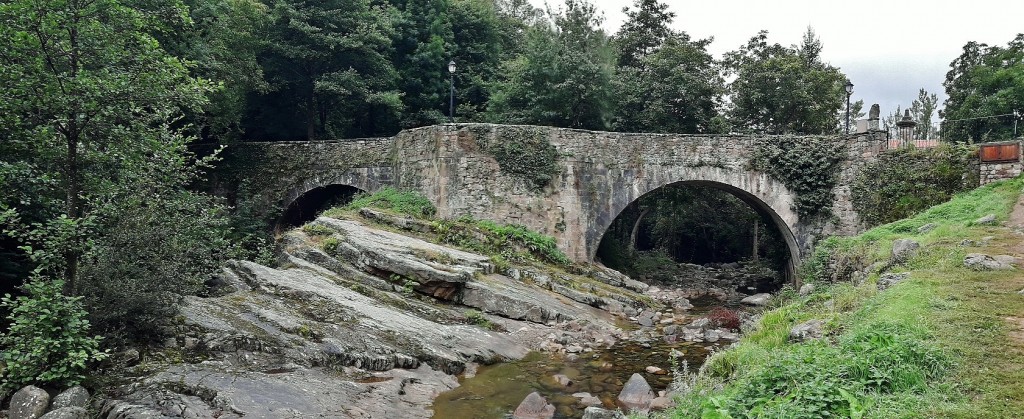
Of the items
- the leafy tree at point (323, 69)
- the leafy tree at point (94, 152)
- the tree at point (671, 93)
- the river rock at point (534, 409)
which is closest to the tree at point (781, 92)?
the tree at point (671, 93)

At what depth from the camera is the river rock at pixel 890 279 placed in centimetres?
853

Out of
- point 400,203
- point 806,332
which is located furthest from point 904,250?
point 400,203

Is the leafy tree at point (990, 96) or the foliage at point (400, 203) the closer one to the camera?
the foliage at point (400, 203)

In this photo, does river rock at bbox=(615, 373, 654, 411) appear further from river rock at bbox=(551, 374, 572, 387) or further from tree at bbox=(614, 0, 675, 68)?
tree at bbox=(614, 0, 675, 68)

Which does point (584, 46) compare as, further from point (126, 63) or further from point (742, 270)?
point (126, 63)

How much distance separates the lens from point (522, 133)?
1875 cm

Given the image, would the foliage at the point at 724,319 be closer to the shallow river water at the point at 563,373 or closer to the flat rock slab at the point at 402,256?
the shallow river water at the point at 563,373

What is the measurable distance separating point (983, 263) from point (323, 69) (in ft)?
75.6

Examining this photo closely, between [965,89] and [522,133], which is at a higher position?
[965,89]

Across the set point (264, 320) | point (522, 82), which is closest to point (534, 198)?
point (522, 82)

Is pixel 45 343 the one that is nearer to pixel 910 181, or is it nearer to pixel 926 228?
pixel 926 228

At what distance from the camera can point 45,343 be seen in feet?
21.0

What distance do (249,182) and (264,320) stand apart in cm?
1558

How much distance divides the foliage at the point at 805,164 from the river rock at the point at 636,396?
1167 cm
